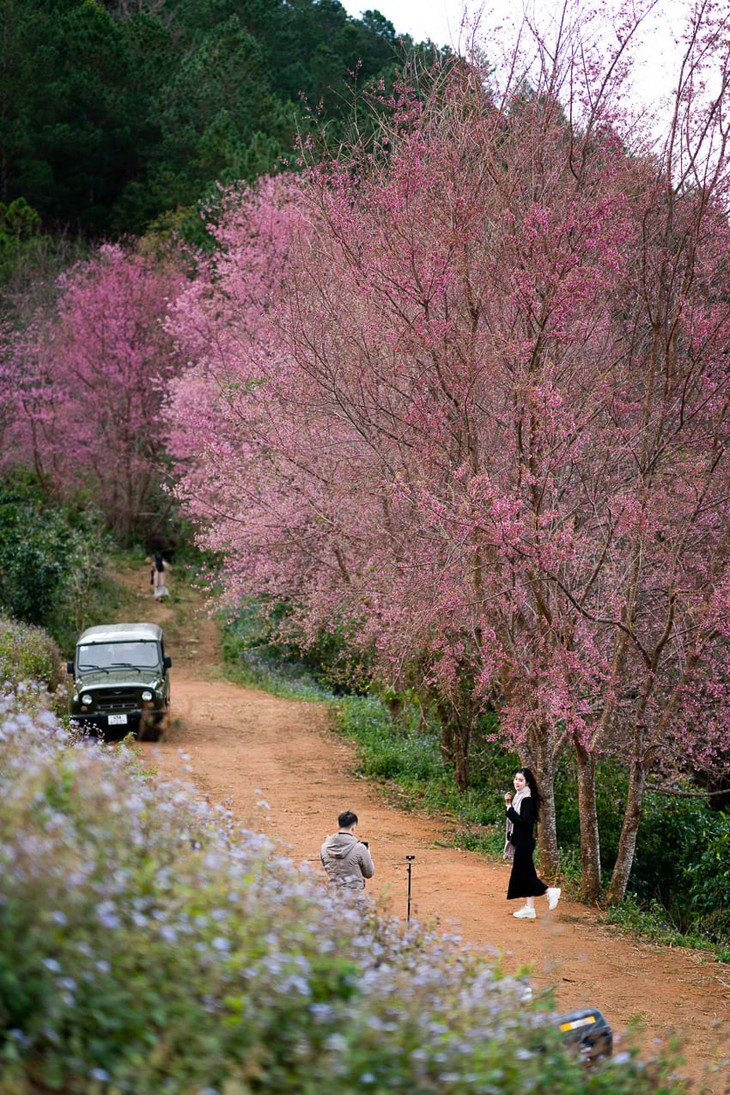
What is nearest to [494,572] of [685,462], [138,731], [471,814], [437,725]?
[685,462]

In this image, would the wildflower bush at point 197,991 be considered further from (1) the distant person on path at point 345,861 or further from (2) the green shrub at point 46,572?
(2) the green shrub at point 46,572

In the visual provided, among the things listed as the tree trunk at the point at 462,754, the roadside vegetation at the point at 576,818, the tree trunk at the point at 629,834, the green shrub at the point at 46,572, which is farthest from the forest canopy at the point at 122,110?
the tree trunk at the point at 629,834

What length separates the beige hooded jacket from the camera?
862 cm

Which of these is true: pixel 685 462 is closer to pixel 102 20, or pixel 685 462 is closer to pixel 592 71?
pixel 592 71

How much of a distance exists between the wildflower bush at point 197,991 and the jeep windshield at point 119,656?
46.2 feet

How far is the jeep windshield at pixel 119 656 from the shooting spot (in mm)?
19141

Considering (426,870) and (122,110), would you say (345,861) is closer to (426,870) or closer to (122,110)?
(426,870)

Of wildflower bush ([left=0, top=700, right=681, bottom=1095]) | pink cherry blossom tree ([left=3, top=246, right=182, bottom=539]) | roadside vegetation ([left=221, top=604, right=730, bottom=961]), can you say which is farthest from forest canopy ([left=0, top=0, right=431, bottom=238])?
wildflower bush ([left=0, top=700, right=681, bottom=1095])

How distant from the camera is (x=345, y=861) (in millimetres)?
8633

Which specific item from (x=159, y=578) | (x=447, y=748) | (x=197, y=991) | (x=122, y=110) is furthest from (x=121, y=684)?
(x=122, y=110)

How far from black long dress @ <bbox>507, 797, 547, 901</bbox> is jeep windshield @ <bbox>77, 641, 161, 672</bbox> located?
9.53 m

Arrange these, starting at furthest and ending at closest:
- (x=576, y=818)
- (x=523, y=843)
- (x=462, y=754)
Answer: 1. (x=462, y=754)
2. (x=576, y=818)
3. (x=523, y=843)

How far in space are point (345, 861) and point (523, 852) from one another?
2.98m

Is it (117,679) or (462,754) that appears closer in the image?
(462,754)
